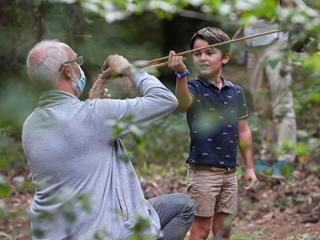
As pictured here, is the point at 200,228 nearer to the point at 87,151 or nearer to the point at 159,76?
the point at 159,76

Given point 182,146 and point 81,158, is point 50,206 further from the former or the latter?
point 182,146

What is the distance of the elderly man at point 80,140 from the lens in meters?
3.89

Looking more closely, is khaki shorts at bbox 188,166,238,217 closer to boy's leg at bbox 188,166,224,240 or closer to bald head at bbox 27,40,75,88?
boy's leg at bbox 188,166,224,240

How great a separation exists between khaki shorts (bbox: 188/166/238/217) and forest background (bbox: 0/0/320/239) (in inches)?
11.7

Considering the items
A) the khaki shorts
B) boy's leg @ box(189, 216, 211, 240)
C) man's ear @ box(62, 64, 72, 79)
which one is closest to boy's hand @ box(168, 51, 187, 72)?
man's ear @ box(62, 64, 72, 79)

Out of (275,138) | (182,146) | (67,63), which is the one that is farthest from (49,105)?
(182,146)

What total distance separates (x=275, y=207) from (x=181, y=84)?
141 inches

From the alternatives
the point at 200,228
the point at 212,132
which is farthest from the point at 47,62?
the point at 200,228

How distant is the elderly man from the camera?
3.89 m

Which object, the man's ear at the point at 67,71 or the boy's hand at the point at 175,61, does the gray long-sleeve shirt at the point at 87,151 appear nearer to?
the man's ear at the point at 67,71

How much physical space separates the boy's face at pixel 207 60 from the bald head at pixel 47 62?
1.28 metres

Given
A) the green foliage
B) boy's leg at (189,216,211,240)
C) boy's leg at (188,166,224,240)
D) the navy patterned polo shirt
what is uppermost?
the navy patterned polo shirt

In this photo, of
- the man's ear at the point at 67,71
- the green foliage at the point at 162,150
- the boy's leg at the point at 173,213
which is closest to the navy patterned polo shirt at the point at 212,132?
the boy's leg at the point at 173,213

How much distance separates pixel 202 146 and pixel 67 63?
1.37 metres
